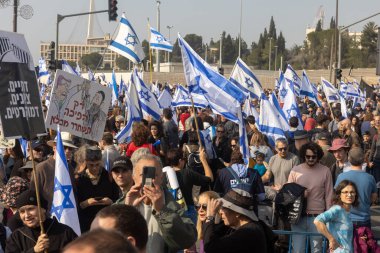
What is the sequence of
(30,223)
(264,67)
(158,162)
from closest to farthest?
(158,162) → (30,223) → (264,67)

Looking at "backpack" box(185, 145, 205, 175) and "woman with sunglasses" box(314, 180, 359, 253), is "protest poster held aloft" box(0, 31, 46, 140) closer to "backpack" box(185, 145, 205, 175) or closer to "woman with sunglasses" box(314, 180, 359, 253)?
"woman with sunglasses" box(314, 180, 359, 253)

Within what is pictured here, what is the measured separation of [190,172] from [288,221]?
1213 mm

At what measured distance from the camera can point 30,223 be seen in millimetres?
5074

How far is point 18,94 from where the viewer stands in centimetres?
569

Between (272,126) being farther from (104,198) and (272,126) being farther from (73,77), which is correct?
(104,198)

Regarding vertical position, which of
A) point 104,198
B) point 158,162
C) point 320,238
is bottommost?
point 320,238

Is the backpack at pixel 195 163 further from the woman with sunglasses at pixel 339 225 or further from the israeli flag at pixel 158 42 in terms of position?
the israeli flag at pixel 158 42

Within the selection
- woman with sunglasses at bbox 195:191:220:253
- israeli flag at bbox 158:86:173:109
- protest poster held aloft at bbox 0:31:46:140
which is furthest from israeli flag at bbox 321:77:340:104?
protest poster held aloft at bbox 0:31:46:140

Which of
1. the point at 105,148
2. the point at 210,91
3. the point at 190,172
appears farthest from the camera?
the point at 210,91

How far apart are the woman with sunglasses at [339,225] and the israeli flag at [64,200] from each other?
7.04 feet

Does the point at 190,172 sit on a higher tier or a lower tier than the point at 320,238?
higher

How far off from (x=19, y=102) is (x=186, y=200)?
2.44 meters

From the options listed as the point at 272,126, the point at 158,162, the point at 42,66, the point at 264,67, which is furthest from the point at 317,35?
the point at 158,162

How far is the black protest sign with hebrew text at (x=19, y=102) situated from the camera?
555 cm
